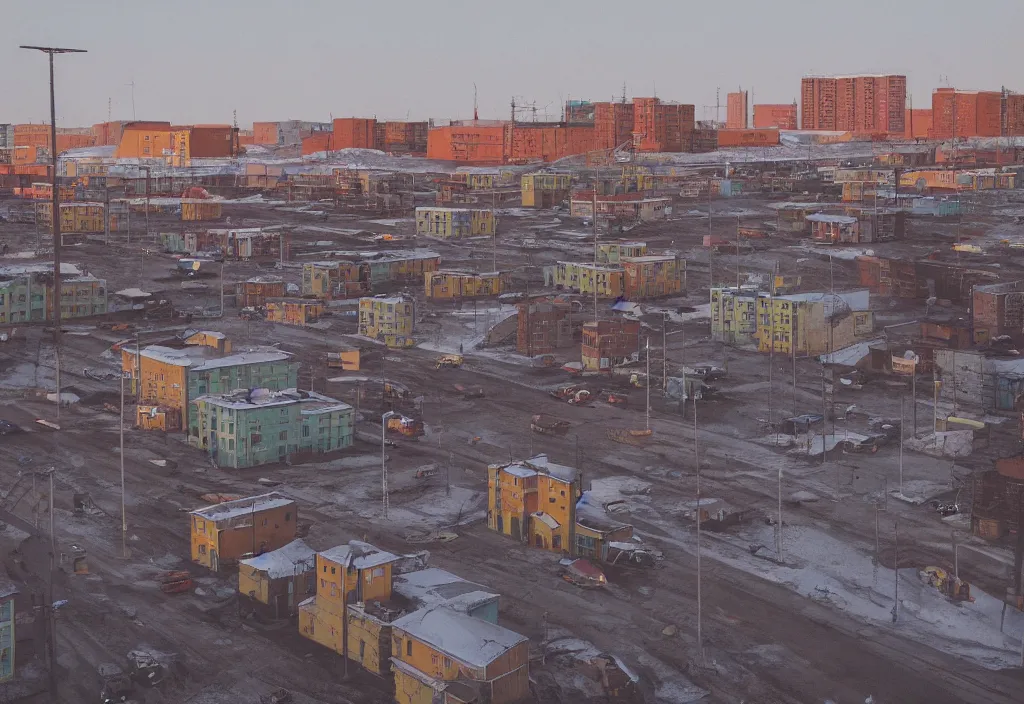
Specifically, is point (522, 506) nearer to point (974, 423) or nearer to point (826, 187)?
point (974, 423)

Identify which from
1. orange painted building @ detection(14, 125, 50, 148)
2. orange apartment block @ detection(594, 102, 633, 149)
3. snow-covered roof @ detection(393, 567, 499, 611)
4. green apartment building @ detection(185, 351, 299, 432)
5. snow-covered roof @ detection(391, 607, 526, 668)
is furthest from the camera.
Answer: orange painted building @ detection(14, 125, 50, 148)

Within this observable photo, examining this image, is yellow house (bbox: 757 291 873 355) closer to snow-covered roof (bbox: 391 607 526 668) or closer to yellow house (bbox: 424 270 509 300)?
yellow house (bbox: 424 270 509 300)

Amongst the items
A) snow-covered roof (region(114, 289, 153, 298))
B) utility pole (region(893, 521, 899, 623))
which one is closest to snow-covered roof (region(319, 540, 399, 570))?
utility pole (region(893, 521, 899, 623))

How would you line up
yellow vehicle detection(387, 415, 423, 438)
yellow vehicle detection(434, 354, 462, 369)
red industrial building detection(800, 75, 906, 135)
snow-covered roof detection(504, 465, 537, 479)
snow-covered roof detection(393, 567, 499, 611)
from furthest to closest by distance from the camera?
red industrial building detection(800, 75, 906, 135)
yellow vehicle detection(434, 354, 462, 369)
yellow vehicle detection(387, 415, 423, 438)
snow-covered roof detection(504, 465, 537, 479)
snow-covered roof detection(393, 567, 499, 611)

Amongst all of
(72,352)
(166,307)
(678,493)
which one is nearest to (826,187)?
(166,307)

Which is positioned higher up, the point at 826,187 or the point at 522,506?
the point at 826,187

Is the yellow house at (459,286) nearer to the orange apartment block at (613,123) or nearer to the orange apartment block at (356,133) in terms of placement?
the orange apartment block at (613,123)
